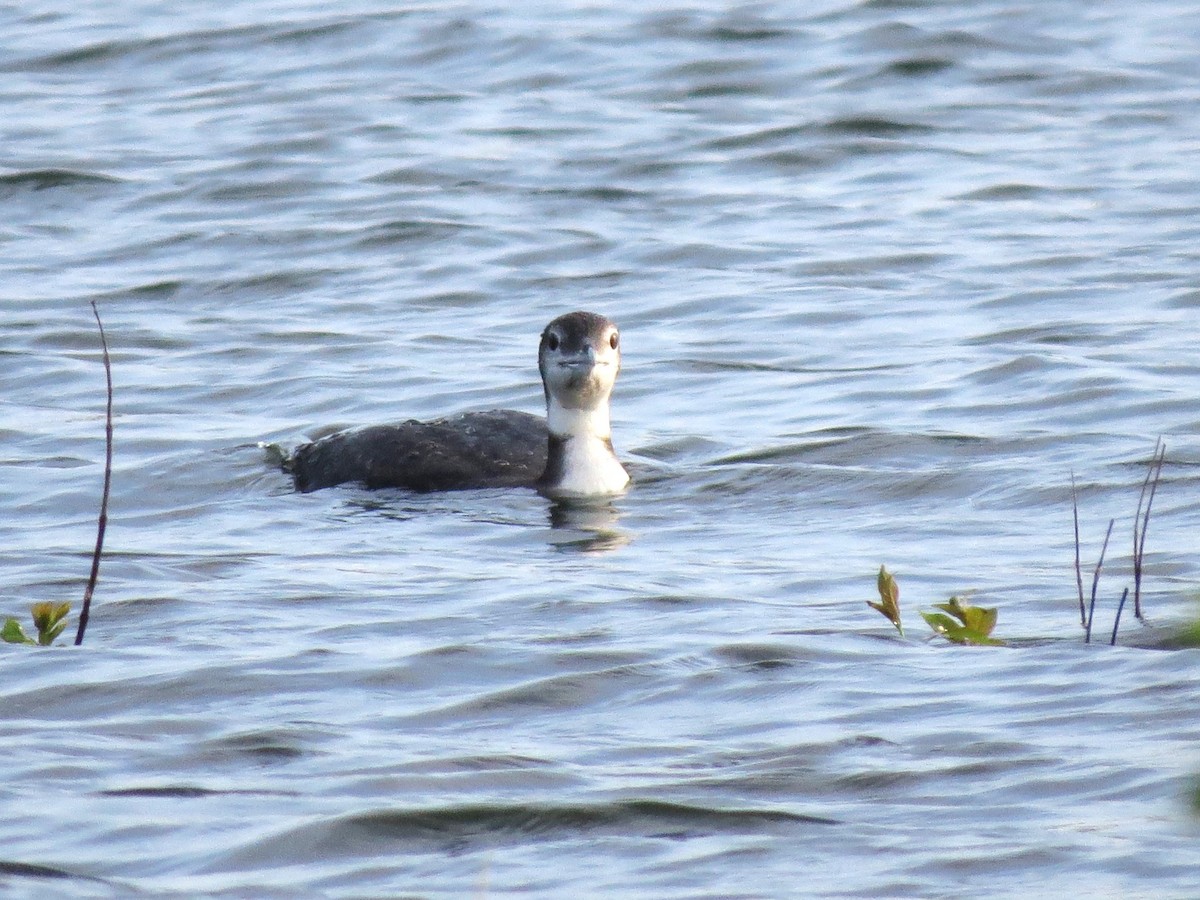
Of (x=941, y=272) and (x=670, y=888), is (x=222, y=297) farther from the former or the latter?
(x=670, y=888)

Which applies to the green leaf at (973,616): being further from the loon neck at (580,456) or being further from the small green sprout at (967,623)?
the loon neck at (580,456)

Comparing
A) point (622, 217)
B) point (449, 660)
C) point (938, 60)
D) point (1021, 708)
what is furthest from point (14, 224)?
point (1021, 708)

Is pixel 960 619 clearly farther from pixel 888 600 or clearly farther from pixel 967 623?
pixel 888 600

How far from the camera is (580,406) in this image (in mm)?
Answer: 10688

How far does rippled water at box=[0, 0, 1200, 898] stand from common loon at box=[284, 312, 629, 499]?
211 mm

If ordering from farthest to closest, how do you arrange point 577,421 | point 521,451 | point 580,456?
point 521,451, point 577,421, point 580,456

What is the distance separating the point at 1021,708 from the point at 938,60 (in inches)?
622

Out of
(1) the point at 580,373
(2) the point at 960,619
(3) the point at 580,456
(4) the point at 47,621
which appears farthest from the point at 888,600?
(1) the point at 580,373

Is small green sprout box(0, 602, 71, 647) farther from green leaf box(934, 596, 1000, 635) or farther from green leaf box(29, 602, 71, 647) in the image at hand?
green leaf box(934, 596, 1000, 635)

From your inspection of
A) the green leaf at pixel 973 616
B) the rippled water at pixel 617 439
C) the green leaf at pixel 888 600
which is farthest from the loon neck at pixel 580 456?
the green leaf at pixel 973 616

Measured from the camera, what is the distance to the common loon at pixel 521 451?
10.5 metres

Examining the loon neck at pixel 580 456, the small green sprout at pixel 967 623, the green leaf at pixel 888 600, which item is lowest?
the loon neck at pixel 580 456

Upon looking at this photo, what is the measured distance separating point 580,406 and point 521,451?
47 centimetres

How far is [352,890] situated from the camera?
500cm
